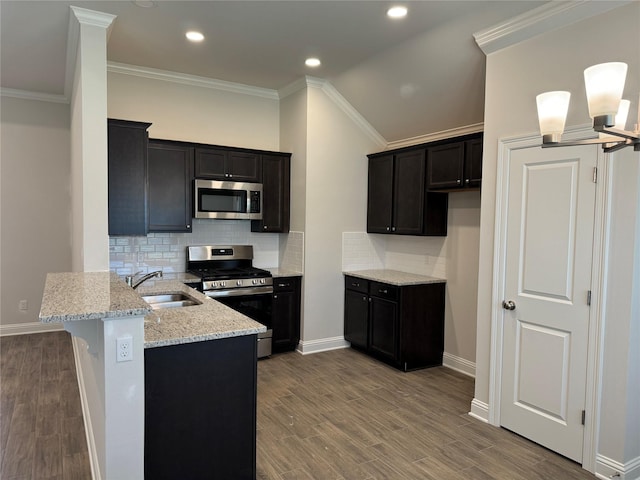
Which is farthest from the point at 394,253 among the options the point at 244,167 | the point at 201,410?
the point at 201,410

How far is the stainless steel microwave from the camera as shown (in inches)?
181

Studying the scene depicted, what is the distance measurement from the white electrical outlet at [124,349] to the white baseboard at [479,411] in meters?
2.66

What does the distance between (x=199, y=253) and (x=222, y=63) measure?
2.04m

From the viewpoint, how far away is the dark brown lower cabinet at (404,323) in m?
4.37

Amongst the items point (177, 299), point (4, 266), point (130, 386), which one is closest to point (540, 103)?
point (130, 386)

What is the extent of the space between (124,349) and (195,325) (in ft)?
1.45

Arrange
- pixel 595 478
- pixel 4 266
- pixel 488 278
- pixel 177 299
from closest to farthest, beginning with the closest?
1. pixel 595 478
2. pixel 488 278
3. pixel 177 299
4. pixel 4 266

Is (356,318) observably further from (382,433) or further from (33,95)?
(33,95)

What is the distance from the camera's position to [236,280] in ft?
14.7

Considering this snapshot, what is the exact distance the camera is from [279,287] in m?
4.79

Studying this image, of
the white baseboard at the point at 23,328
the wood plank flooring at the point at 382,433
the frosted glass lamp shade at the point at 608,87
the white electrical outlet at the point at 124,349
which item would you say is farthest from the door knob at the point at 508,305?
the white baseboard at the point at 23,328

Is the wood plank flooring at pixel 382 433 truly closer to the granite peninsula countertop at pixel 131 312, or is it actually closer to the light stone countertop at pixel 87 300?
the granite peninsula countertop at pixel 131 312

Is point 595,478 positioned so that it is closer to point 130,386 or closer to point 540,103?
point 540,103

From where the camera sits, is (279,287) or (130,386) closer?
(130,386)
